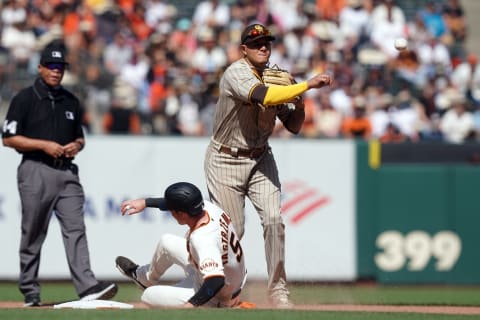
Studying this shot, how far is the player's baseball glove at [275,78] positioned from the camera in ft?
28.9

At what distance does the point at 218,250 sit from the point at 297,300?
2.70 metres

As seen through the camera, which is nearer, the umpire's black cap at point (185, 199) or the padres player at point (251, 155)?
the umpire's black cap at point (185, 199)

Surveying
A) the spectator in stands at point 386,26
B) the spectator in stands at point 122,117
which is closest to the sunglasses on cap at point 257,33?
the spectator in stands at point 122,117

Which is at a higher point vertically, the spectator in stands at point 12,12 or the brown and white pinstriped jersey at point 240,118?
the spectator in stands at point 12,12

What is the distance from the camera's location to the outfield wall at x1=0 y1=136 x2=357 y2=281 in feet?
44.1

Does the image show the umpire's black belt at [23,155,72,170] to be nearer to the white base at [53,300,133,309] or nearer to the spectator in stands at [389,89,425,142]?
the white base at [53,300,133,309]

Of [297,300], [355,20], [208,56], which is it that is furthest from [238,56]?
[297,300]

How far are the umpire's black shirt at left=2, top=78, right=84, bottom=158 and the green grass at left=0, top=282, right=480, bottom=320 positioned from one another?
1806 mm

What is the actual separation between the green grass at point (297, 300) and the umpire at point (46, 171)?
1217mm

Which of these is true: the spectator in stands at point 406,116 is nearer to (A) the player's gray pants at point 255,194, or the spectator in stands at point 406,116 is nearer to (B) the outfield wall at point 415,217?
(B) the outfield wall at point 415,217

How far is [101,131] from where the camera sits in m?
15.4

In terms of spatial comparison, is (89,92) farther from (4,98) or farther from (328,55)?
(328,55)

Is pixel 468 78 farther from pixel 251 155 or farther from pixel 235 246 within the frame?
pixel 235 246

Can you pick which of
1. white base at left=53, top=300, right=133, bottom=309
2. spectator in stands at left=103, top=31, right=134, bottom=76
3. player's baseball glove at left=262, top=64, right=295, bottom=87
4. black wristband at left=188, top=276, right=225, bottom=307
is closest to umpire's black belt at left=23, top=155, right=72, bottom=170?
white base at left=53, top=300, right=133, bottom=309
